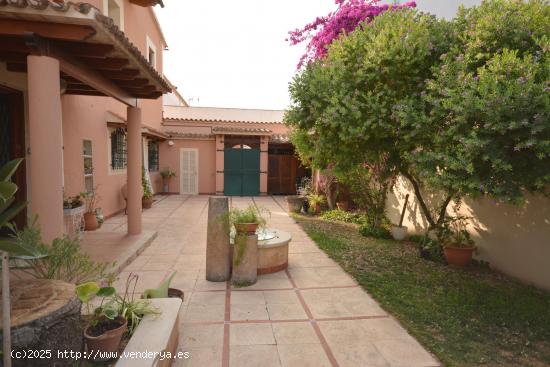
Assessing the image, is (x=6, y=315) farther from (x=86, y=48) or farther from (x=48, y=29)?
(x=86, y=48)

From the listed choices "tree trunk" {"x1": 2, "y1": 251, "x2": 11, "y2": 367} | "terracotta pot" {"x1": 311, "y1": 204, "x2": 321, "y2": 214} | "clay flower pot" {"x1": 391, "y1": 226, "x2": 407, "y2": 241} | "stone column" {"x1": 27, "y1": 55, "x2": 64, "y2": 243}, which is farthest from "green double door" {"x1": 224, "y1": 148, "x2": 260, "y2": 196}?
"tree trunk" {"x1": 2, "y1": 251, "x2": 11, "y2": 367}

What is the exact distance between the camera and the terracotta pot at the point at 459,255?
563 cm

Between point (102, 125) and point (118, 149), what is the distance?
1.33 meters

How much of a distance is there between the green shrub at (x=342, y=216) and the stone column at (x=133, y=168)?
18.0 ft

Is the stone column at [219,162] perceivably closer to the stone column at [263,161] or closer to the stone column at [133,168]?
the stone column at [263,161]

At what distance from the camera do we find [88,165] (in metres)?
7.53

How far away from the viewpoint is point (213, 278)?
186 inches

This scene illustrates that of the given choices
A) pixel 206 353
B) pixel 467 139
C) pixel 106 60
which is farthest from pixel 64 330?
pixel 467 139

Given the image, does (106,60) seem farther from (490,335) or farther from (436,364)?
(490,335)

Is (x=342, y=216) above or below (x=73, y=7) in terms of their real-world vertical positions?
below

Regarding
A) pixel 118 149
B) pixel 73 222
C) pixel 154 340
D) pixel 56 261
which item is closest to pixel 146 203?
pixel 118 149

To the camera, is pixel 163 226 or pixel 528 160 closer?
pixel 528 160

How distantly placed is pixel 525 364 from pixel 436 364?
85 cm

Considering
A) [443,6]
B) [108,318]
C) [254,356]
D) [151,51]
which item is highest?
[151,51]
